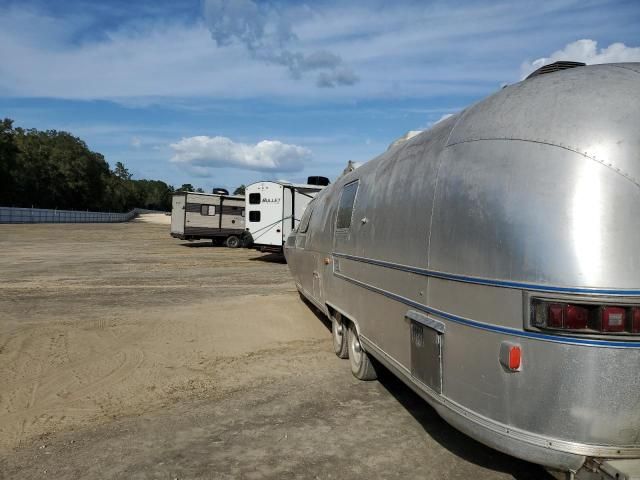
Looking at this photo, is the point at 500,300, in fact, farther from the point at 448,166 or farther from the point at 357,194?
the point at 357,194

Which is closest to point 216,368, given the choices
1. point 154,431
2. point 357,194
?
point 154,431

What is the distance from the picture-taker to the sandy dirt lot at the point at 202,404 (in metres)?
3.76

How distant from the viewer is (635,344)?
2.47 m

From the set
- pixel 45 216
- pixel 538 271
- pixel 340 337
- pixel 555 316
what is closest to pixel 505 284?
pixel 538 271

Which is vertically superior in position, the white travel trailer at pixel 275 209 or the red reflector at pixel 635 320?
the white travel trailer at pixel 275 209

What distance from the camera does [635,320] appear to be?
2457 mm

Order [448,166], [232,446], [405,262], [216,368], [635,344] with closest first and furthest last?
1. [635,344]
2. [448,166]
3. [405,262]
4. [232,446]
5. [216,368]

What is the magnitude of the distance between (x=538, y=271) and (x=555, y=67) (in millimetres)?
1588

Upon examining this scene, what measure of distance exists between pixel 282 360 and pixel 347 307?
1.56 metres

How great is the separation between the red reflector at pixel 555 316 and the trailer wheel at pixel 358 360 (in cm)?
285

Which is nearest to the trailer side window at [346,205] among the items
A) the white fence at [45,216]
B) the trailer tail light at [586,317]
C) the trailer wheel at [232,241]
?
the trailer tail light at [586,317]

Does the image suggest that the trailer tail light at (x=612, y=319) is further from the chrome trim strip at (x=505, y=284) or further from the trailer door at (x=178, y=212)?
the trailer door at (x=178, y=212)

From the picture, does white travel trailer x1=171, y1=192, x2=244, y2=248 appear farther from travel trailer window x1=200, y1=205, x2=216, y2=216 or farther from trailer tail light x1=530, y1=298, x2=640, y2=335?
trailer tail light x1=530, y1=298, x2=640, y2=335

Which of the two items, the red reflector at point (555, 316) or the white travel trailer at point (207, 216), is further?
the white travel trailer at point (207, 216)
